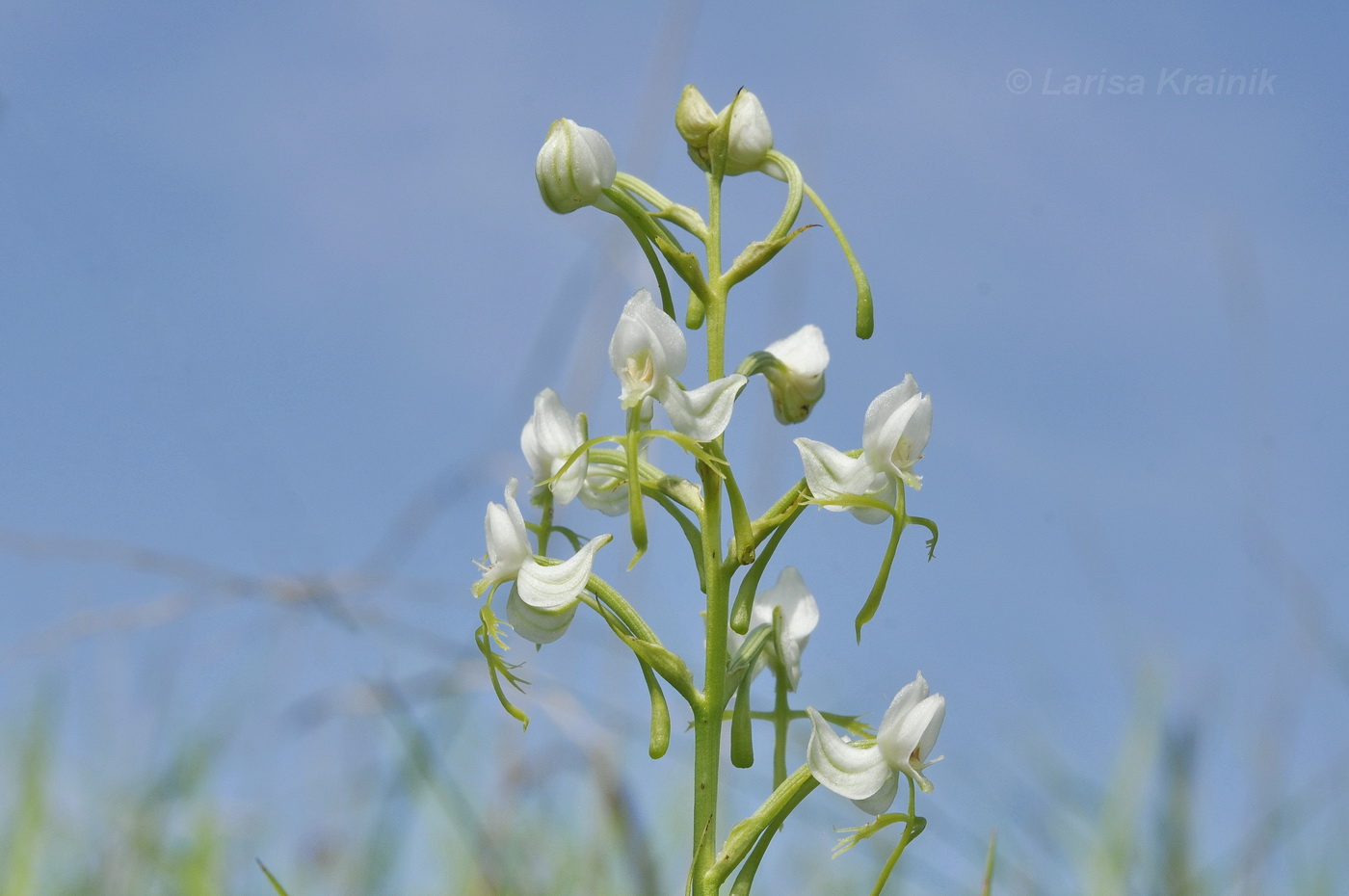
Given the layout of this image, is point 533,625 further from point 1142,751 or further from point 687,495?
point 1142,751

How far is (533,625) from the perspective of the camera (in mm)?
2654

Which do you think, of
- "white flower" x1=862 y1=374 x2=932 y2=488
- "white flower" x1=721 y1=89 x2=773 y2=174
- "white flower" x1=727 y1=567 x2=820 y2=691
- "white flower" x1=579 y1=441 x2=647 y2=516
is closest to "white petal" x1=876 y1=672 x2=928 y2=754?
"white flower" x1=727 y1=567 x2=820 y2=691

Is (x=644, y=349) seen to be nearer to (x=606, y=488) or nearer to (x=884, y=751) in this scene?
(x=606, y=488)

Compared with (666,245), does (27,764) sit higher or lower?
lower

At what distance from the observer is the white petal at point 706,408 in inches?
98.6

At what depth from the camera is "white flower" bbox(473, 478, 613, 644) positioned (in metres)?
2.63

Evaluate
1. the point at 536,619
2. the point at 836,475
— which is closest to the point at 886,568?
the point at 836,475

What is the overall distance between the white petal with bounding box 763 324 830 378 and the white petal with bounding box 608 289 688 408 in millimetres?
358

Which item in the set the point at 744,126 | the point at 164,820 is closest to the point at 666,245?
the point at 744,126

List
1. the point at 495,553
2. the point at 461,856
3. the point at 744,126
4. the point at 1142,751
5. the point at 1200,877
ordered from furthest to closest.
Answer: the point at 461,856, the point at 1142,751, the point at 1200,877, the point at 744,126, the point at 495,553

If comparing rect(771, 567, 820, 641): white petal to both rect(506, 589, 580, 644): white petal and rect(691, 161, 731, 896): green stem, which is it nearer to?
rect(691, 161, 731, 896): green stem

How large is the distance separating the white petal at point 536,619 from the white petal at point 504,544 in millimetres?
68

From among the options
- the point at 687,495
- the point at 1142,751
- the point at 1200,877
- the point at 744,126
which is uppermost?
the point at 744,126

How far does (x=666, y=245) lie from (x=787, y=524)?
2.47ft
